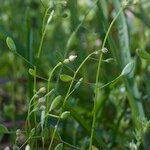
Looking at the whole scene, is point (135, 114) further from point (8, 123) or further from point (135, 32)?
point (135, 32)

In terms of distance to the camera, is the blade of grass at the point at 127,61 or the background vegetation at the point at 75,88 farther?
the blade of grass at the point at 127,61

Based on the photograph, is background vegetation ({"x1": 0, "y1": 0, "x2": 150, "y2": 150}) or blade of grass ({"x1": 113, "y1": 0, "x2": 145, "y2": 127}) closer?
background vegetation ({"x1": 0, "y1": 0, "x2": 150, "y2": 150})

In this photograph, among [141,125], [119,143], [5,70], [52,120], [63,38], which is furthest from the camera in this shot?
[63,38]

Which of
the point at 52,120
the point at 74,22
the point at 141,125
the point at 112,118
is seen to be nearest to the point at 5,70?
the point at 112,118

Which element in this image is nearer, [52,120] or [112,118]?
[52,120]

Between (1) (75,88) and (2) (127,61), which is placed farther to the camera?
(2) (127,61)

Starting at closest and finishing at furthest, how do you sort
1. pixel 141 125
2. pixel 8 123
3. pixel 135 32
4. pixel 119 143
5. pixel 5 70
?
pixel 141 125 → pixel 119 143 → pixel 8 123 → pixel 5 70 → pixel 135 32

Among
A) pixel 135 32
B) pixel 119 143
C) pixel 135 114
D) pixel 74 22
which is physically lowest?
pixel 135 32

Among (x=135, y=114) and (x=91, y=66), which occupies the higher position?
(x=135, y=114)
